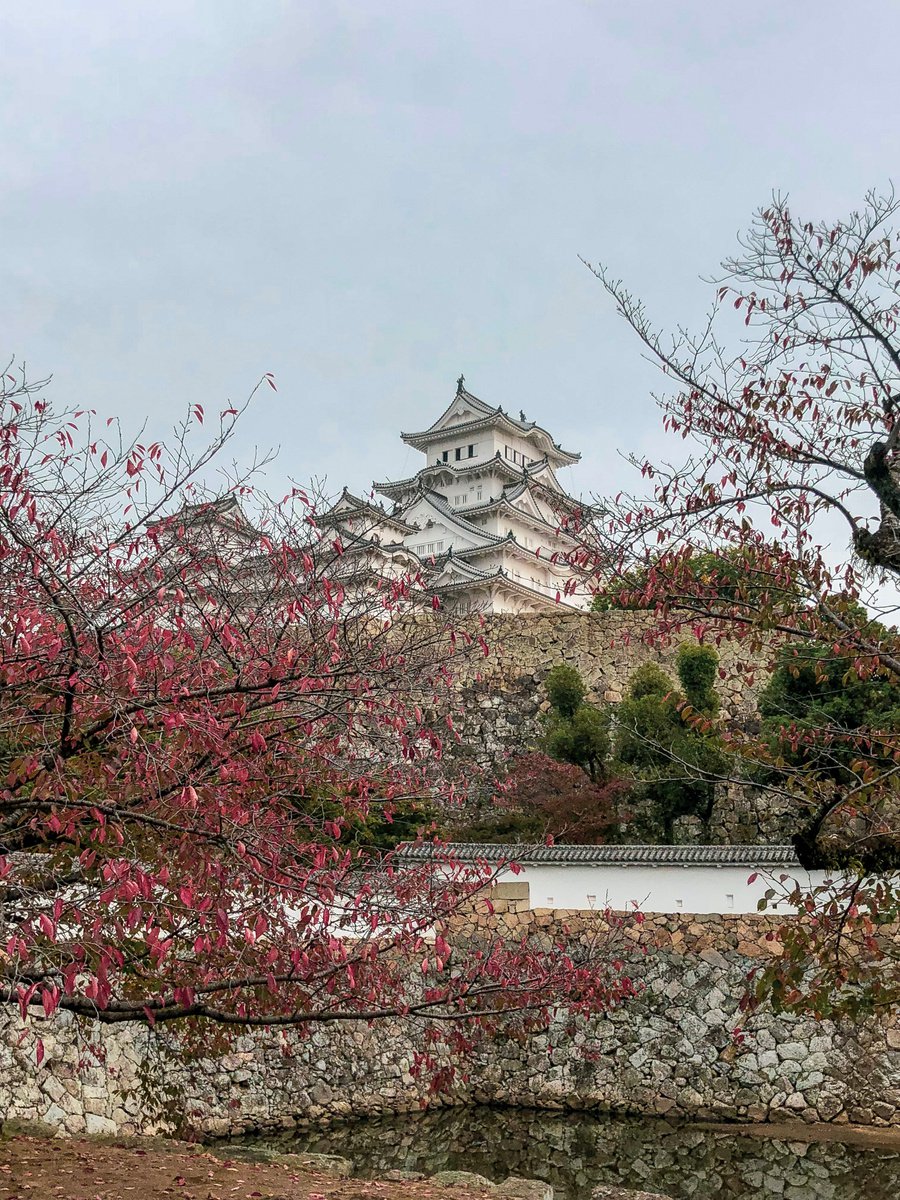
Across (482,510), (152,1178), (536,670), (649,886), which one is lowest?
(152,1178)

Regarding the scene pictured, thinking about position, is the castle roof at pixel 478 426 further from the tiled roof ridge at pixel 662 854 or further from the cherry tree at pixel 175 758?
the cherry tree at pixel 175 758

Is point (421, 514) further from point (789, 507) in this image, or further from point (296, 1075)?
point (789, 507)

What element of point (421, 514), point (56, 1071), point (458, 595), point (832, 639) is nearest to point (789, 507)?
point (832, 639)

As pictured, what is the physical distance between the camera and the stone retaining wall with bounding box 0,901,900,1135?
9156mm

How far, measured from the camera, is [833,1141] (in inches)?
389

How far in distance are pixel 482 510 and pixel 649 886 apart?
57.1ft

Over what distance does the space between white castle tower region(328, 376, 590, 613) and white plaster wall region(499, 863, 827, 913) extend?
38.2 feet

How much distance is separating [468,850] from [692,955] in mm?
3360

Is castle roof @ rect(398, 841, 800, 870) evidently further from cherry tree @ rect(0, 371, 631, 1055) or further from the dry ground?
cherry tree @ rect(0, 371, 631, 1055)

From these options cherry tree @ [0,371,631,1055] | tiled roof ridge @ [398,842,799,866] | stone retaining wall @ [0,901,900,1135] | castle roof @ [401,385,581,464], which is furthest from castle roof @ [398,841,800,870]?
castle roof @ [401,385,581,464]

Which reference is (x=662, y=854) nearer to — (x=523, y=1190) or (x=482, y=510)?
(x=523, y=1190)

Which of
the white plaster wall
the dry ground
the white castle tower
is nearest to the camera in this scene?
the dry ground

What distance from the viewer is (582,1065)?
1139 centimetres

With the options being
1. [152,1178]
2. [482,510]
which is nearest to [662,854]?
[152,1178]
